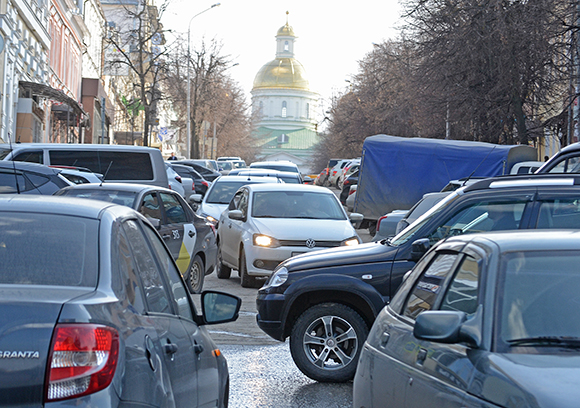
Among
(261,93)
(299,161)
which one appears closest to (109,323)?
(299,161)

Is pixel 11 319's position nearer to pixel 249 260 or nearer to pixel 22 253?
pixel 22 253

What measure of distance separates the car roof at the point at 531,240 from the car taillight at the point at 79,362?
175 centimetres

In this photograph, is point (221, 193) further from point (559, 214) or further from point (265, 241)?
point (559, 214)

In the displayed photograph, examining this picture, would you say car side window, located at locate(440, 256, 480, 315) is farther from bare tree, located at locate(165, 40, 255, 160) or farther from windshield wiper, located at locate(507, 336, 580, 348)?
bare tree, located at locate(165, 40, 255, 160)

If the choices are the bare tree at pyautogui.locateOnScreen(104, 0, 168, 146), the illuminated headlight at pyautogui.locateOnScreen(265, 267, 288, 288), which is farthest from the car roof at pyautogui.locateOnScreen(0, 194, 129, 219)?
the bare tree at pyautogui.locateOnScreen(104, 0, 168, 146)

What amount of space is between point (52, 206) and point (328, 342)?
4047mm

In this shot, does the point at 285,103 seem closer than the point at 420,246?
No

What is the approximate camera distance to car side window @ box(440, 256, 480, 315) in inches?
152

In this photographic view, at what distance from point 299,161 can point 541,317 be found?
175m

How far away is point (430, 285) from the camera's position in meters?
4.48

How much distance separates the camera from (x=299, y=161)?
17850cm

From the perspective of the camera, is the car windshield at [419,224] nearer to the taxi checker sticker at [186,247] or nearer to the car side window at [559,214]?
the car side window at [559,214]

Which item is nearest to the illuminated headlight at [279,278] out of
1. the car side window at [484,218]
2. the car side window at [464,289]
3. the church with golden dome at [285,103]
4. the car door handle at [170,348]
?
the car side window at [484,218]

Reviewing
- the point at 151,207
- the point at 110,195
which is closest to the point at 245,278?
the point at 151,207
